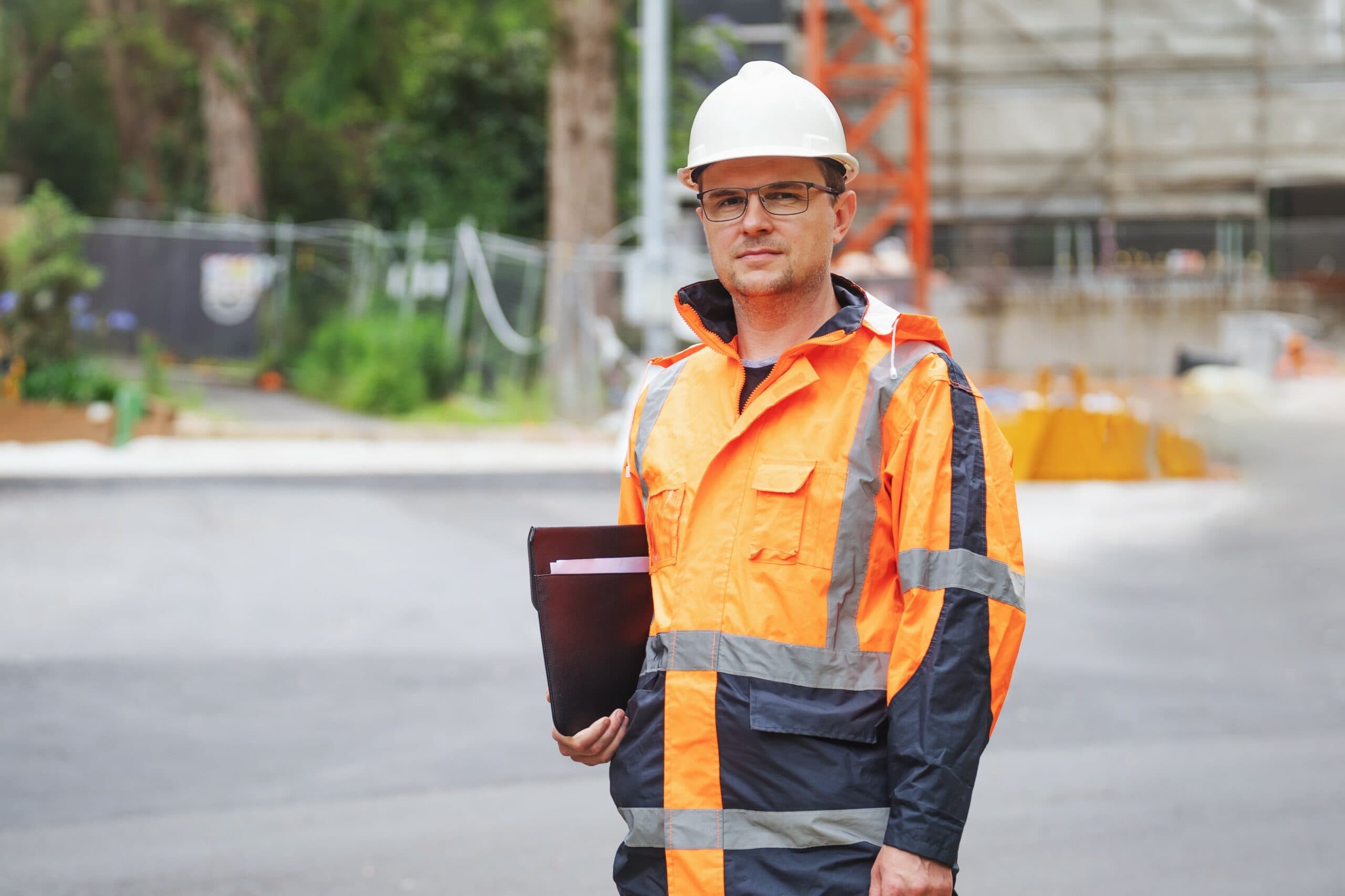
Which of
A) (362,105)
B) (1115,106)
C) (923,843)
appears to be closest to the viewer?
(923,843)

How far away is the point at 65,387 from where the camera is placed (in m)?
→ 17.0

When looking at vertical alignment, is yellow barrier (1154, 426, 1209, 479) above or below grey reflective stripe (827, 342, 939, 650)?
below

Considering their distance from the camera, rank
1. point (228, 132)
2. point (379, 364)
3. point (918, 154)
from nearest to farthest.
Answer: point (379, 364) → point (228, 132) → point (918, 154)

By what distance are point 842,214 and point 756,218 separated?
218mm

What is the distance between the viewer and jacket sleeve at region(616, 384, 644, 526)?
298 cm

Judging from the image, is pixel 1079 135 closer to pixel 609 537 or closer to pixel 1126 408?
pixel 1126 408

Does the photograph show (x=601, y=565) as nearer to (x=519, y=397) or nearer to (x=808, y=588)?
(x=808, y=588)

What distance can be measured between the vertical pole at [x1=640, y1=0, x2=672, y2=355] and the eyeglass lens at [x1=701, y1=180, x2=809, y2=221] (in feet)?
48.5

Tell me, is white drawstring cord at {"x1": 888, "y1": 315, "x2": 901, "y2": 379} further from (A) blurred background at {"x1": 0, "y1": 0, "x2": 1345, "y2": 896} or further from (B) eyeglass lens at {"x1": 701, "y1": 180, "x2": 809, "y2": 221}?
(A) blurred background at {"x1": 0, "y1": 0, "x2": 1345, "y2": 896}

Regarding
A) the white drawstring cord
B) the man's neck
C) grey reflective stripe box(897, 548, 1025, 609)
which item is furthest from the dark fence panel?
grey reflective stripe box(897, 548, 1025, 609)

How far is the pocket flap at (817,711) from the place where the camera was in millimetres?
2568

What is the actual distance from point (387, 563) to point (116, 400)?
6.86m

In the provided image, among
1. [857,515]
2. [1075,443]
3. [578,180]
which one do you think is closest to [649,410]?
[857,515]

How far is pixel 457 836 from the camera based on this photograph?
18.7ft
